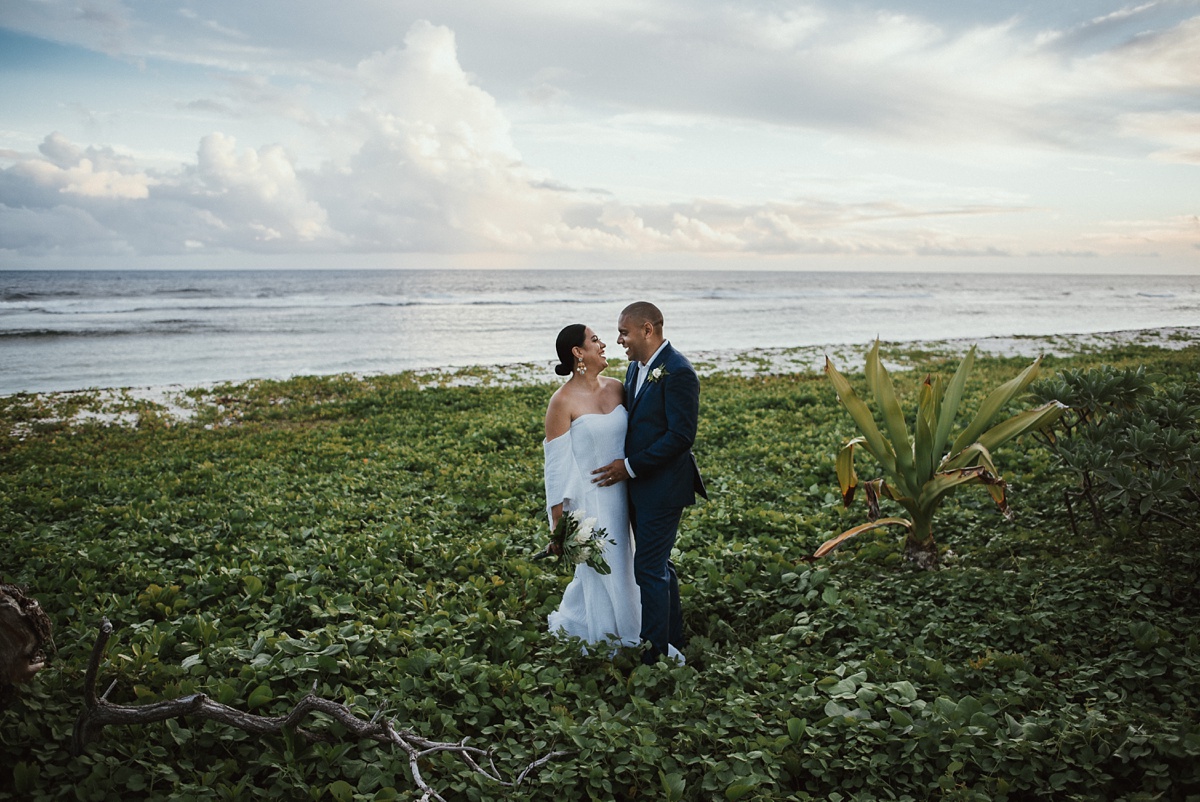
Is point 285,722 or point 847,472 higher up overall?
point 847,472

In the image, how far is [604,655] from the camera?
13.8 ft

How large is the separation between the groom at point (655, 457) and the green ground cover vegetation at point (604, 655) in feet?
1.42

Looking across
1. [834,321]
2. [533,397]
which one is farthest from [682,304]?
[533,397]

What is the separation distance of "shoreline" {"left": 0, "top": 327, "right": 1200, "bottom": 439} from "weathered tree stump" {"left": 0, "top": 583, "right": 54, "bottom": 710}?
379 inches

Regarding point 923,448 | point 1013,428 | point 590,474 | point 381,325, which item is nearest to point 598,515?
point 590,474

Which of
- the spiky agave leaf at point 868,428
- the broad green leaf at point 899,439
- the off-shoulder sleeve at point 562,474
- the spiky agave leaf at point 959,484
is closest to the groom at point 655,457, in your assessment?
the off-shoulder sleeve at point 562,474

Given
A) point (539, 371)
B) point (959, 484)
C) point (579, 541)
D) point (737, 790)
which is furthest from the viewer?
point (539, 371)

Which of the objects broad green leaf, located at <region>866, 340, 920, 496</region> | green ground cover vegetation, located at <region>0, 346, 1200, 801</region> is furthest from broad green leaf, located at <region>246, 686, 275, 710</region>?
broad green leaf, located at <region>866, 340, 920, 496</region>

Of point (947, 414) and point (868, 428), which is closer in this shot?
point (947, 414)

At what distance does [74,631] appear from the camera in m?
4.09

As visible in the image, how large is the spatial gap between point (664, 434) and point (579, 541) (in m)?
0.76

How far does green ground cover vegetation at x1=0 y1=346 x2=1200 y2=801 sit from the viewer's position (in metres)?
3.00

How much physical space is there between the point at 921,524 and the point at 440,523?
394 centimetres

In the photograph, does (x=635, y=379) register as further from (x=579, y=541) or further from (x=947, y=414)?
(x=947, y=414)
